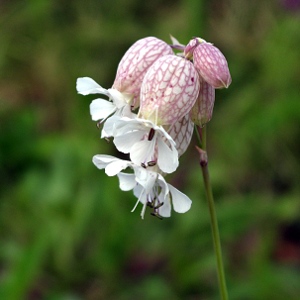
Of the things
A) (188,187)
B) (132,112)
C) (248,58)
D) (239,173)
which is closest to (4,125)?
(188,187)

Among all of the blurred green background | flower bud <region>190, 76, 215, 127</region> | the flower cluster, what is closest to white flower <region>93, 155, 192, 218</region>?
the flower cluster

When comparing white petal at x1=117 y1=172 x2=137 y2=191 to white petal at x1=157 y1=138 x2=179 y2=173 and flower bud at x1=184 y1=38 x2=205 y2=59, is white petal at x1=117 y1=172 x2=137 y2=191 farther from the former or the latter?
flower bud at x1=184 y1=38 x2=205 y2=59

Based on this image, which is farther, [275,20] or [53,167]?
[275,20]

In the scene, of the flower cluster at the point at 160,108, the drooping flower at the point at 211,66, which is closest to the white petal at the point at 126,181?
the flower cluster at the point at 160,108

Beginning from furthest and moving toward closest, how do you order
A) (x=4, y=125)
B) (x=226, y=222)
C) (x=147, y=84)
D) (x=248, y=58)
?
(x=248, y=58), (x=4, y=125), (x=226, y=222), (x=147, y=84)

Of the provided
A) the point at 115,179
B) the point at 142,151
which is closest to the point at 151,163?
the point at 142,151

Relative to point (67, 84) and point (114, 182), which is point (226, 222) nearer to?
point (114, 182)

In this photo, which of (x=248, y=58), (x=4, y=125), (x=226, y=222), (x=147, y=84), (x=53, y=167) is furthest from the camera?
(x=248, y=58)
